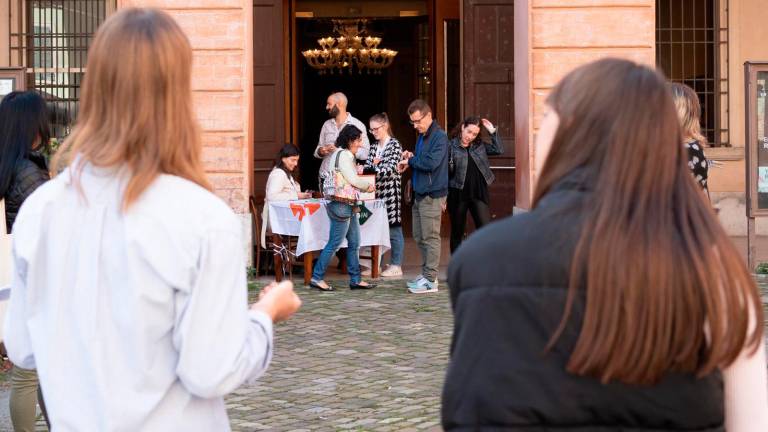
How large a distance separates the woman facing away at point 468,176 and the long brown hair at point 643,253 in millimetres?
9632

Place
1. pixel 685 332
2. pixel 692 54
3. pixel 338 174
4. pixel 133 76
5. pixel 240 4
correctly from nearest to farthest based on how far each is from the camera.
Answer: pixel 685 332
pixel 133 76
pixel 338 174
pixel 240 4
pixel 692 54

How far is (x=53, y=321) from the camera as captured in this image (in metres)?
2.61

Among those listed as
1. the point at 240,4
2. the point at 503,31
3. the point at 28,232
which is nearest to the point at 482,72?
the point at 503,31

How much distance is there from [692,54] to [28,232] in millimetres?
14353

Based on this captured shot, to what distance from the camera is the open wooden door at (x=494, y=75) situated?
15.0m

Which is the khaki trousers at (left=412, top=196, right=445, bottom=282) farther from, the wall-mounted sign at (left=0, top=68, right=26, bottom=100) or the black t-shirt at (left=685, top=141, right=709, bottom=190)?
the black t-shirt at (left=685, top=141, right=709, bottom=190)

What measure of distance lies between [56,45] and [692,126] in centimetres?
1095

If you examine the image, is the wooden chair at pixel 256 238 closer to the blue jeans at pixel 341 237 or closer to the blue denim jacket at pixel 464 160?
the blue jeans at pixel 341 237

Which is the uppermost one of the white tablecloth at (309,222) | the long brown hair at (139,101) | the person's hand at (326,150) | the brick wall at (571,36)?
the brick wall at (571,36)

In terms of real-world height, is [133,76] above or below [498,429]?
above

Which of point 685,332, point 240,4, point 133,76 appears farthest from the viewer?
point 240,4

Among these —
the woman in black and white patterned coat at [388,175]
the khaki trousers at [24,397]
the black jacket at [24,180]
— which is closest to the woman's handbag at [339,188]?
the woman in black and white patterned coat at [388,175]

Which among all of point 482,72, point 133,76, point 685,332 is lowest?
point 685,332

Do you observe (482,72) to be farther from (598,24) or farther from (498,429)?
(498,429)
